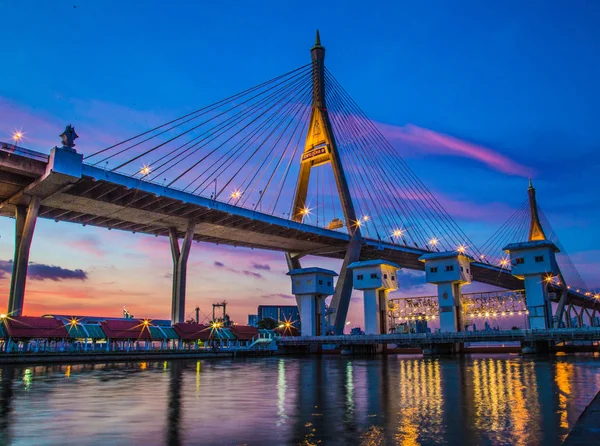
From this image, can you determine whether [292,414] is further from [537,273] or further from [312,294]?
[312,294]

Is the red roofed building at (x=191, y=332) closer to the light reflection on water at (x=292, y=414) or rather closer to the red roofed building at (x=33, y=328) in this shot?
the red roofed building at (x=33, y=328)

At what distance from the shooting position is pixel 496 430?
414 inches

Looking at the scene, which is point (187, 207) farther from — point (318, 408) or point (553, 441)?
point (553, 441)

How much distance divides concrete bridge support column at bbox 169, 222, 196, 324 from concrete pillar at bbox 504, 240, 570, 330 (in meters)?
40.2

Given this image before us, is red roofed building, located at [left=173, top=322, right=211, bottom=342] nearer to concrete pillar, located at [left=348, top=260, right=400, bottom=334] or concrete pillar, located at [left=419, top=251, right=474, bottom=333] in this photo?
concrete pillar, located at [left=348, top=260, right=400, bottom=334]

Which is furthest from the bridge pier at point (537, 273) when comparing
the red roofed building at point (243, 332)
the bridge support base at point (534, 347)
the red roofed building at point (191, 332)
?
the red roofed building at point (191, 332)

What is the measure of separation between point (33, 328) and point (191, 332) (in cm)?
1798

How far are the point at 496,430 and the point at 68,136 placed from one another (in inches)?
1660

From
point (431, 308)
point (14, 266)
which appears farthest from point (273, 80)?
point (431, 308)

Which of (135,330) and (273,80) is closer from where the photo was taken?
(135,330)

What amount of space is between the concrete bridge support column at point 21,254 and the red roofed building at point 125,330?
998 cm

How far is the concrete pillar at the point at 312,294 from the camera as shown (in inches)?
2795

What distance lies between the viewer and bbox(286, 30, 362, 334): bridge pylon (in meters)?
69.1

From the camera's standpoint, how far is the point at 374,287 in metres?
66.4
